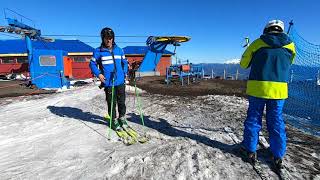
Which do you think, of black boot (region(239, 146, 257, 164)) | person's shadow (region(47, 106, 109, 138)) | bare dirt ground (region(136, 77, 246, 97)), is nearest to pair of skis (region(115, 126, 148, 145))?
person's shadow (region(47, 106, 109, 138))

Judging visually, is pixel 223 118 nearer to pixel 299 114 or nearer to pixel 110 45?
pixel 299 114

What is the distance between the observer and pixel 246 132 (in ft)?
15.2

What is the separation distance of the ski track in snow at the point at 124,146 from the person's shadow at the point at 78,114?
0.02m

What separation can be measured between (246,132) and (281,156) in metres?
0.58

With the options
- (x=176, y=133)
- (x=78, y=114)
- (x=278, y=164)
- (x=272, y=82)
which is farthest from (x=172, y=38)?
(x=278, y=164)

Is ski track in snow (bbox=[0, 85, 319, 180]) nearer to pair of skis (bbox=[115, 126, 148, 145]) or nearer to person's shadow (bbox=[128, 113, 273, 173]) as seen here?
person's shadow (bbox=[128, 113, 273, 173])

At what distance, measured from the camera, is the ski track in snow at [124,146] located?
4.30 meters

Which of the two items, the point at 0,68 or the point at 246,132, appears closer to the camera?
the point at 246,132

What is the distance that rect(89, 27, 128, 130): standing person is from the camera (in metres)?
6.20

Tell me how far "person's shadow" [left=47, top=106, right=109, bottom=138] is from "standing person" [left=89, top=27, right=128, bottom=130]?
891 millimetres

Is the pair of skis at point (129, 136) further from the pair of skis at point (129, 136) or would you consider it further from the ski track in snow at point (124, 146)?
the ski track in snow at point (124, 146)

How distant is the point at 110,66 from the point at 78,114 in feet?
9.30

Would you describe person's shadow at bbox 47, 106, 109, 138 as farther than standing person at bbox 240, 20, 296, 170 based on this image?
Yes

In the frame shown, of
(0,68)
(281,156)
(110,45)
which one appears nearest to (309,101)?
(281,156)
